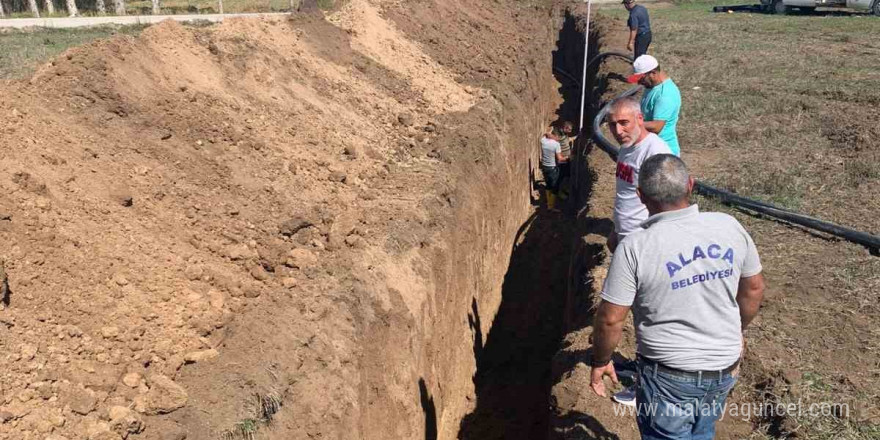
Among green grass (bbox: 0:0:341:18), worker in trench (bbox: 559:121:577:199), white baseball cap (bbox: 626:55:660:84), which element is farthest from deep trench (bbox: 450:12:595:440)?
green grass (bbox: 0:0:341:18)

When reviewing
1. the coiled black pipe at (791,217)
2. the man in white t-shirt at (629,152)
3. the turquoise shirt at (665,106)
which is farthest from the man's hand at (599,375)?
the turquoise shirt at (665,106)

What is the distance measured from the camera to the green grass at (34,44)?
9828mm

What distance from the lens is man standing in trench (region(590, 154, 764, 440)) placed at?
3.02 m

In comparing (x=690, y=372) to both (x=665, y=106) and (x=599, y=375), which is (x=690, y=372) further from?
(x=665, y=106)

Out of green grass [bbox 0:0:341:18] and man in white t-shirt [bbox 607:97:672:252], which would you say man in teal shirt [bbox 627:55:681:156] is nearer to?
man in white t-shirt [bbox 607:97:672:252]

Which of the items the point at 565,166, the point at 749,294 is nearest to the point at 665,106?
the point at 749,294

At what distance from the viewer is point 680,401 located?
3193 mm

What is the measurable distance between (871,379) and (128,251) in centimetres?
528

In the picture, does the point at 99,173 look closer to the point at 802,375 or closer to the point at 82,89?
the point at 82,89

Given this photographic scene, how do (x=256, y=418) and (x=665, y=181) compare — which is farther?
(x=256, y=418)

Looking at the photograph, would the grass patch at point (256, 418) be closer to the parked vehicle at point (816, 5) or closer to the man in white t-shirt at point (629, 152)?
the man in white t-shirt at point (629, 152)

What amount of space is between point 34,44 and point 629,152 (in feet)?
44.2

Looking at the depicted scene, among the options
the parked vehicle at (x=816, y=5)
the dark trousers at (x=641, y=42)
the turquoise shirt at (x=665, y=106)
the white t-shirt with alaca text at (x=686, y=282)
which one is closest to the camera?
the white t-shirt with alaca text at (x=686, y=282)

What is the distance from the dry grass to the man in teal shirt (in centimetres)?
156
